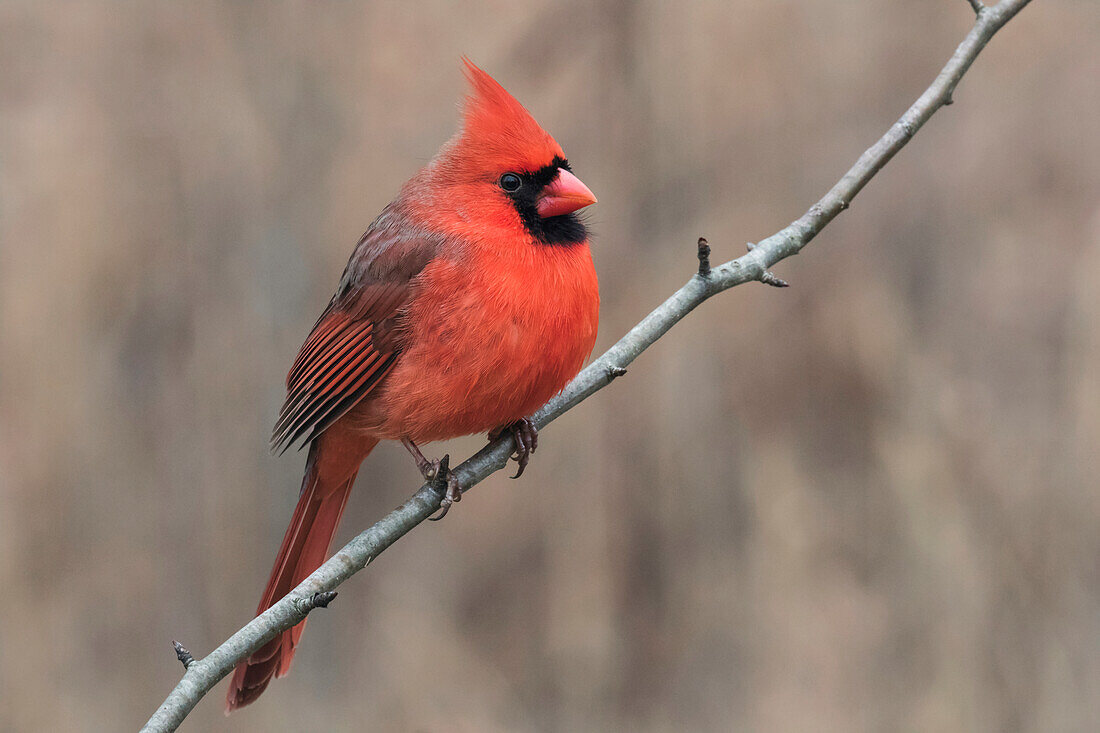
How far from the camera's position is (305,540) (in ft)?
10.1

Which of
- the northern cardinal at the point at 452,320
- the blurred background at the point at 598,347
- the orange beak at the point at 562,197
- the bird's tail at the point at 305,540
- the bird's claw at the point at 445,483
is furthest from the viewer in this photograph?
the blurred background at the point at 598,347

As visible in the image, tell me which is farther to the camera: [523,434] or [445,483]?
[523,434]

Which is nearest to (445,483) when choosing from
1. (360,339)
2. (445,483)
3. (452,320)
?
(445,483)

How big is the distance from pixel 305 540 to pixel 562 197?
1167 mm

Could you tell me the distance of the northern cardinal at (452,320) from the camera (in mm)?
2641

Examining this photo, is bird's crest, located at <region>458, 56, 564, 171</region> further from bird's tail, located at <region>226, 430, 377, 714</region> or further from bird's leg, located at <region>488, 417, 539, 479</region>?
bird's tail, located at <region>226, 430, 377, 714</region>

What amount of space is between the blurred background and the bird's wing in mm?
1265

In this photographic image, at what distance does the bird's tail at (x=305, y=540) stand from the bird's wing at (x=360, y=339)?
0.15 meters

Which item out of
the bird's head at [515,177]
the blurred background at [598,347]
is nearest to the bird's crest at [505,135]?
the bird's head at [515,177]

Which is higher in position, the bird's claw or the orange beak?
the orange beak

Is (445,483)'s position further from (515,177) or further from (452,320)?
(515,177)

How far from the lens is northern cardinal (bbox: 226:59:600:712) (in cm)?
264

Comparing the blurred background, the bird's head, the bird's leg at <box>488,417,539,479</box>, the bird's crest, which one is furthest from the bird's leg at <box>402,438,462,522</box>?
the blurred background

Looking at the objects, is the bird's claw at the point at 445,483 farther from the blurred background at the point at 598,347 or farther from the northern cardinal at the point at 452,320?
the blurred background at the point at 598,347
